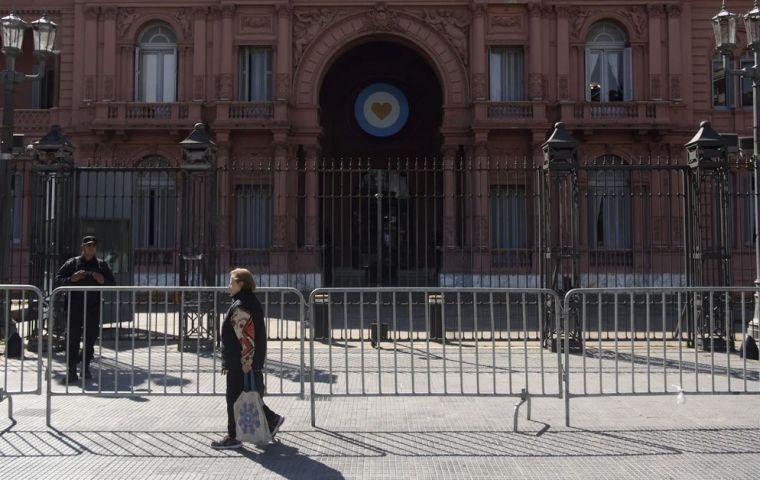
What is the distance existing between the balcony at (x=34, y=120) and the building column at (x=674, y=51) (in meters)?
22.1

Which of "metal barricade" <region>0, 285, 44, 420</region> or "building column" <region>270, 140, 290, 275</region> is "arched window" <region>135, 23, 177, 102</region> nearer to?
"building column" <region>270, 140, 290, 275</region>

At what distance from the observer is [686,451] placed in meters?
6.11

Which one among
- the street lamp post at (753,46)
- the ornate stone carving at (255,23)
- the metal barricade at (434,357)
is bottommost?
the metal barricade at (434,357)

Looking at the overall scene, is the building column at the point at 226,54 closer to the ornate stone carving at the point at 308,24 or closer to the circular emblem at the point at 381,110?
the ornate stone carving at the point at 308,24

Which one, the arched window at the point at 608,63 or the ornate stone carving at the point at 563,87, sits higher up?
the arched window at the point at 608,63

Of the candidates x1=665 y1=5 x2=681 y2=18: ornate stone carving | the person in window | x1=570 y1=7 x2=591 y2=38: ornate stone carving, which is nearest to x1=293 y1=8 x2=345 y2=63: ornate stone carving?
x1=570 y1=7 x2=591 y2=38: ornate stone carving

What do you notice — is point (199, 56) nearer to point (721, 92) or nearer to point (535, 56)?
point (535, 56)

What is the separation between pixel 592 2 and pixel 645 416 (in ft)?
67.8

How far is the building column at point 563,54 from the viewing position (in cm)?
2462

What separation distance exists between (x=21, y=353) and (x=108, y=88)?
18620 millimetres

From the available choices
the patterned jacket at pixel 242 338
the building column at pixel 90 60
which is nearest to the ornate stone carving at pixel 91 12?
the building column at pixel 90 60

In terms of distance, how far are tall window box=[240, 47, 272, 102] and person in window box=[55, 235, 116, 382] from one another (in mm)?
16542

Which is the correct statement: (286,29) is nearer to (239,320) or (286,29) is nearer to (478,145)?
(478,145)

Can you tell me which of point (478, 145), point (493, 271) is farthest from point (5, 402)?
point (478, 145)
